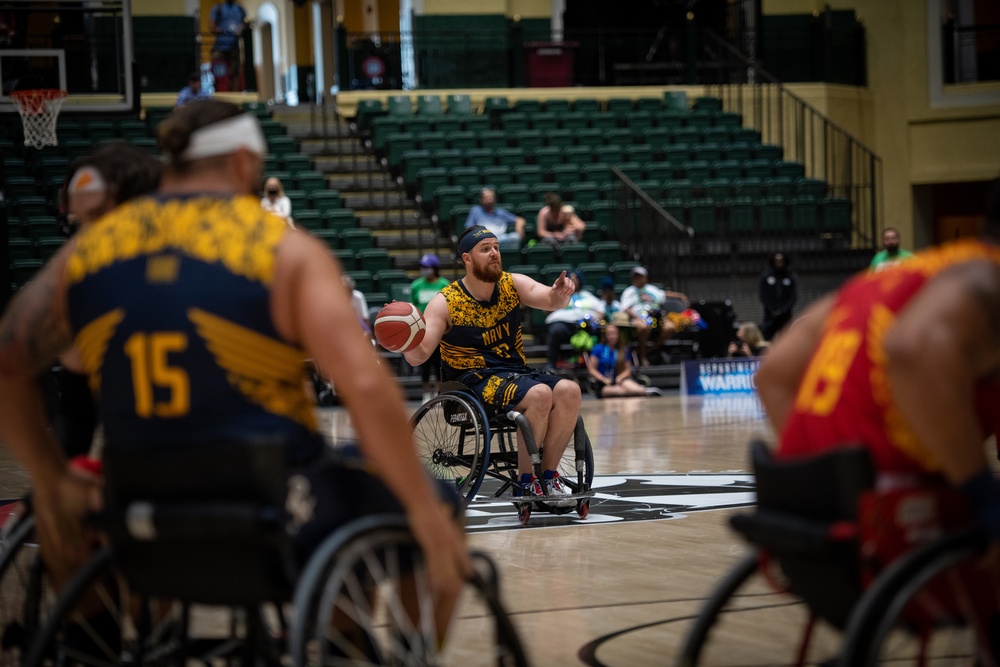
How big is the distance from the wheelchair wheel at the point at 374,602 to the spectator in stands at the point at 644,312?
1138cm

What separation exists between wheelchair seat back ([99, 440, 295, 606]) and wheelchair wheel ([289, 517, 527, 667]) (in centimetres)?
12

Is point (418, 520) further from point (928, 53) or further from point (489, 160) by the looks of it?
point (928, 53)

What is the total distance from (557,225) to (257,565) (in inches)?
513

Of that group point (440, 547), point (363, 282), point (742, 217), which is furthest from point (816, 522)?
point (742, 217)

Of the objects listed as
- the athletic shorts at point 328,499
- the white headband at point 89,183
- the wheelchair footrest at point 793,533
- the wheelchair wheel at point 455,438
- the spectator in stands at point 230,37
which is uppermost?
the spectator in stands at point 230,37

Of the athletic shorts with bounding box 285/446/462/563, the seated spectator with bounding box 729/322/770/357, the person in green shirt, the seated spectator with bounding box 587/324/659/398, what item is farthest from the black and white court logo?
the seated spectator with bounding box 729/322/770/357

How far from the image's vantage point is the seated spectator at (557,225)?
49.4 feet

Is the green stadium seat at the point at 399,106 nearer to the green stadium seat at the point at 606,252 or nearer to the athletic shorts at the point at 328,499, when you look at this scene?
the green stadium seat at the point at 606,252

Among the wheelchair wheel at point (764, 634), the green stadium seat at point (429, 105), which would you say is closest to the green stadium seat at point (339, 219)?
the green stadium seat at point (429, 105)

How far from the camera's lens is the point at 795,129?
19.2 m

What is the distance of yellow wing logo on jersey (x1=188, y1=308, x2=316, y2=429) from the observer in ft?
7.54

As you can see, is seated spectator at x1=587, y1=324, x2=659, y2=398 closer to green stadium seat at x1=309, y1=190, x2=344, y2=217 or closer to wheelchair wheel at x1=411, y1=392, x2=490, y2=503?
green stadium seat at x1=309, y1=190, x2=344, y2=217

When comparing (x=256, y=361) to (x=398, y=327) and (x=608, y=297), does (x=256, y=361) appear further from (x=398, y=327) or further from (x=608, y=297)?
(x=608, y=297)

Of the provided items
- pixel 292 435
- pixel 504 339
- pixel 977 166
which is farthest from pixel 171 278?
pixel 977 166
